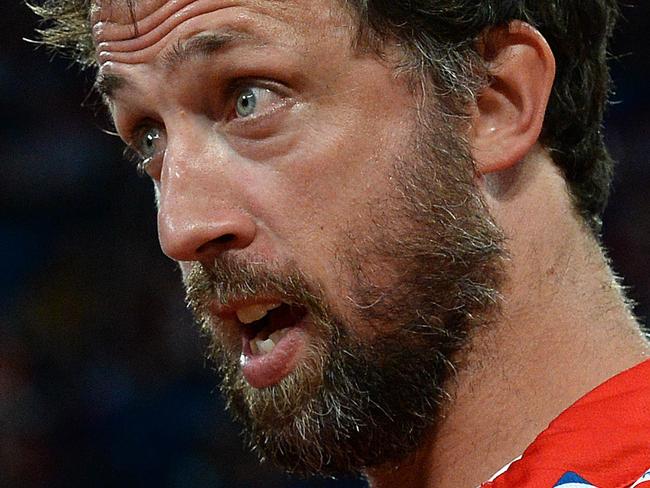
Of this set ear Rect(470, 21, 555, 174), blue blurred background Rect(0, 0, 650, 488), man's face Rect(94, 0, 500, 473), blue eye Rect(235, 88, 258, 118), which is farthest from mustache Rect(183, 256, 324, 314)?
blue blurred background Rect(0, 0, 650, 488)

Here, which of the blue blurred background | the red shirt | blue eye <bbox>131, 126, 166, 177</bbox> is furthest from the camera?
the blue blurred background

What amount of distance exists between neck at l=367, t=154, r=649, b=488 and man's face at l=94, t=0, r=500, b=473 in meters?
0.04

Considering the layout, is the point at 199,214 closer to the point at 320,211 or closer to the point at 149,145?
the point at 320,211

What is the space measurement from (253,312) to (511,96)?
593mm

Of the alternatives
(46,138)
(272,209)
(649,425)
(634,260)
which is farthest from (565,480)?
(46,138)

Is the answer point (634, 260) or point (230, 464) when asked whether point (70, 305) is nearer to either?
point (230, 464)

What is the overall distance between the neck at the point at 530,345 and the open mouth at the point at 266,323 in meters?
0.30

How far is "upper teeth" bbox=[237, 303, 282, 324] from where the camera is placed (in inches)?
79.5

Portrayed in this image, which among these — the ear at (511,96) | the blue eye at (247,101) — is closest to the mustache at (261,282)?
the blue eye at (247,101)

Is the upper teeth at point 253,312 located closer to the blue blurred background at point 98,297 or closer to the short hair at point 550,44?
the short hair at point 550,44

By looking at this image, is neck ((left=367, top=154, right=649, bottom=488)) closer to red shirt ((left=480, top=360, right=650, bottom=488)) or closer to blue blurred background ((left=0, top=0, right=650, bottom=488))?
red shirt ((left=480, top=360, right=650, bottom=488))

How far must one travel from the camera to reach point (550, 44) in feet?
6.87

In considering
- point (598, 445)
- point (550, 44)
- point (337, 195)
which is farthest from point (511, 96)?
point (598, 445)

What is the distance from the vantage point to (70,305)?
19.3ft
